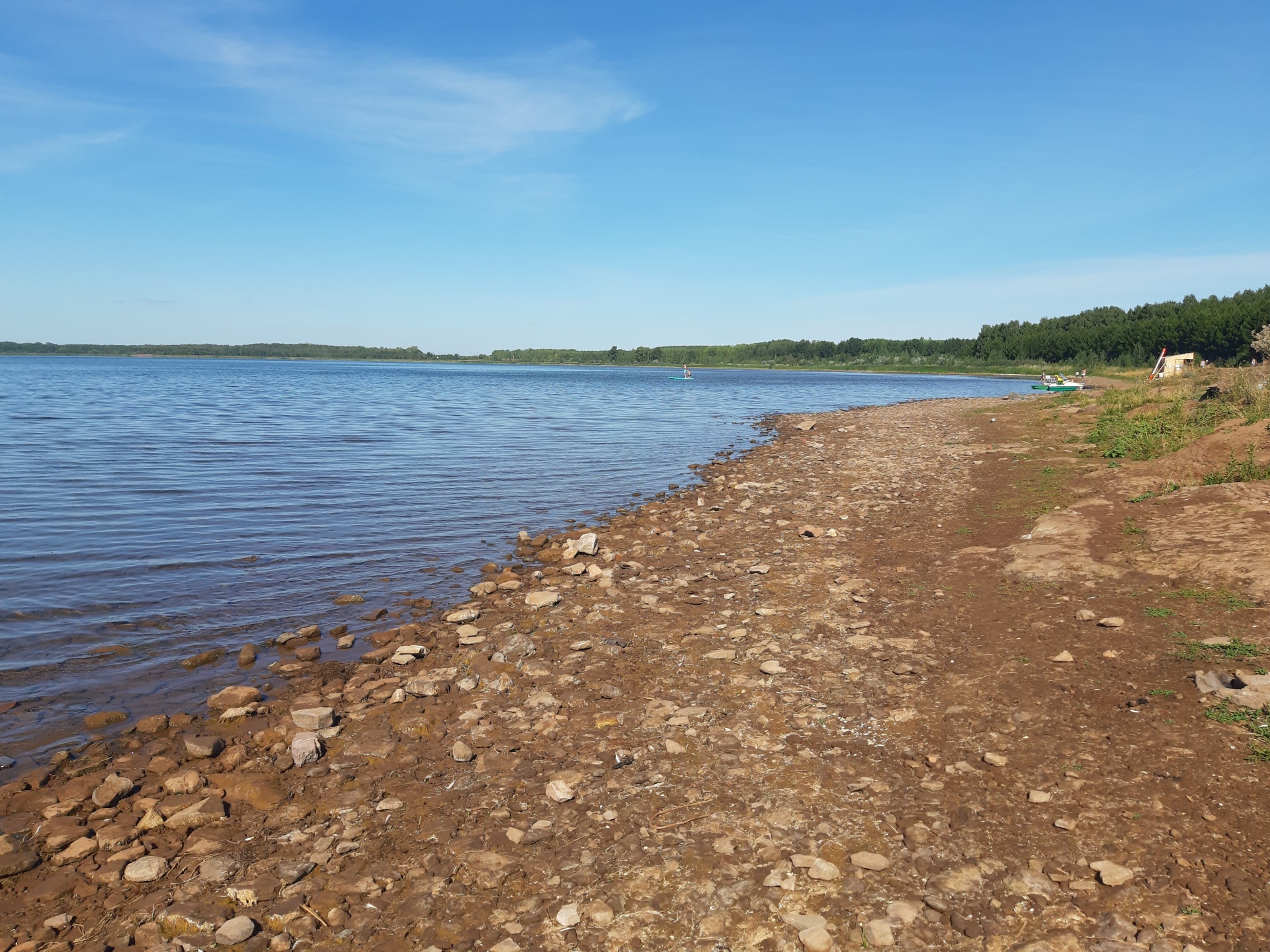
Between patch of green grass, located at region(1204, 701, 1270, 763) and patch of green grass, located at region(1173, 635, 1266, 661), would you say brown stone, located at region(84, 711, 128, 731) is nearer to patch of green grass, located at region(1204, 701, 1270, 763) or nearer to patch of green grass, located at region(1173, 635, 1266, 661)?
patch of green grass, located at region(1204, 701, 1270, 763)

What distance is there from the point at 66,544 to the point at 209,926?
485 inches

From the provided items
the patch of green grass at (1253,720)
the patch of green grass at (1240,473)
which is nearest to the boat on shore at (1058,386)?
the patch of green grass at (1240,473)

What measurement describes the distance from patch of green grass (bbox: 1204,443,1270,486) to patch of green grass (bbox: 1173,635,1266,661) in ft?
23.3

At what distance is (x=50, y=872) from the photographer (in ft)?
16.4

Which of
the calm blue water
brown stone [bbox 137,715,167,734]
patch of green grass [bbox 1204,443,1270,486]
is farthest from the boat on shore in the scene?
brown stone [bbox 137,715,167,734]

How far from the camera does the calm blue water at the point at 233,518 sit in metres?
8.85

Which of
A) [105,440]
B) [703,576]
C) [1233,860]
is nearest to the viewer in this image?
[1233,860]

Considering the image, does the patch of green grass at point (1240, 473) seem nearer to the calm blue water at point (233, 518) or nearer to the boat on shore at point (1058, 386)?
the calm blue water at point (233, 518)

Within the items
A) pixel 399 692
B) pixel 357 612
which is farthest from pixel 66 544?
pixel 399 692

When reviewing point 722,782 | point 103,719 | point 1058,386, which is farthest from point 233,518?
point 1058,386

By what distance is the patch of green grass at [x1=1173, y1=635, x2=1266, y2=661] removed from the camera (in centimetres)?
675

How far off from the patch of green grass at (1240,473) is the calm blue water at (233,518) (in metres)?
12.6

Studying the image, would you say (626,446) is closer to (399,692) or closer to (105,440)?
(105,440)

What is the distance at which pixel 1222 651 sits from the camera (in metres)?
6.90
